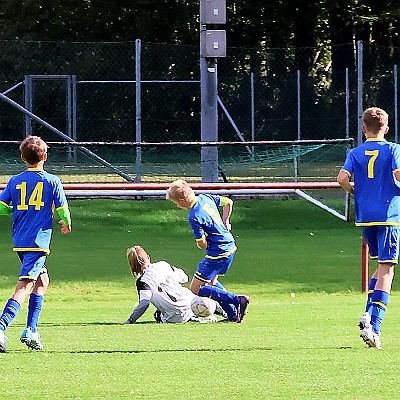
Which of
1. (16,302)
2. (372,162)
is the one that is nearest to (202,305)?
(16,302)

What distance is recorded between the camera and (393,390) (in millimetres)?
5672

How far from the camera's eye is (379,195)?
7336mm

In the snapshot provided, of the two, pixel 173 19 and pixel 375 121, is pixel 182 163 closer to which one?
pixel 375 121

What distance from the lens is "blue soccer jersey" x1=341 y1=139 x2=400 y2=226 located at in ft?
24.0

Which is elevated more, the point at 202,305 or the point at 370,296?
the point at 370,296

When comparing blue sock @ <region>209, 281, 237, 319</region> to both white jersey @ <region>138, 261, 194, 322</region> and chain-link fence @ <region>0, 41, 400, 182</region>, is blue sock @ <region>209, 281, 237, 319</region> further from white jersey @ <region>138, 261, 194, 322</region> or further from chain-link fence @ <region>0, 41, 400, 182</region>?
chain-link fence @ <region>0, 41, 400, 182</region>

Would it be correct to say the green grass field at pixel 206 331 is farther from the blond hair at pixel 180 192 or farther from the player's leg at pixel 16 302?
the blond hair at pixel 180 192

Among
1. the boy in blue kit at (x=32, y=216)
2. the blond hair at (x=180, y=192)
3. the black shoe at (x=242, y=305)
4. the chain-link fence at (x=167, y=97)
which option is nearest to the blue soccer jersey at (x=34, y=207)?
the boy in blue kit at (x=32, y=216)

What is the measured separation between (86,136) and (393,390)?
2086cm

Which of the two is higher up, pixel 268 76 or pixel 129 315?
pixel 268 76

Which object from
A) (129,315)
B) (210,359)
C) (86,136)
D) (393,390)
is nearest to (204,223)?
(129,315)

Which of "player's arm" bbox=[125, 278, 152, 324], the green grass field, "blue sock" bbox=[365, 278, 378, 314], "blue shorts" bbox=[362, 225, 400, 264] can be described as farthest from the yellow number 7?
"player's arm" bbox=[125, 278, 152, 324]

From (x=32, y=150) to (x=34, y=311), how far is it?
3.49 feet

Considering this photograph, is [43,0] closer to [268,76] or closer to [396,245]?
[268,76]
